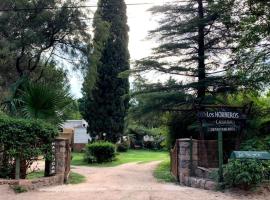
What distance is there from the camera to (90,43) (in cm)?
2369

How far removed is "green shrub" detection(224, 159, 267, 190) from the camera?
33.5 feet

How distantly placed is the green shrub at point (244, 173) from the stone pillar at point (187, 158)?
95.7 inches

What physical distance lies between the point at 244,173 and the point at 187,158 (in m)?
3.21

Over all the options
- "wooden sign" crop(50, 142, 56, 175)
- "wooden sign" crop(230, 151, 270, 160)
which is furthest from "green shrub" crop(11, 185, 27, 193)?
"wooden sign" crop(230, 151, 270, 160)

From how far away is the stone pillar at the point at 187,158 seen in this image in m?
13.2

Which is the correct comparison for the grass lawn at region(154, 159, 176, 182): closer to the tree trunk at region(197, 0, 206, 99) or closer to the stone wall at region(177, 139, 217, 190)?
the stone wall at region(177, 139, 217, 190)

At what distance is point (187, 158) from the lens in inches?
522

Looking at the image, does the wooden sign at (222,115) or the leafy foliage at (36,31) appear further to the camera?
the leafy foliage at (36,31)

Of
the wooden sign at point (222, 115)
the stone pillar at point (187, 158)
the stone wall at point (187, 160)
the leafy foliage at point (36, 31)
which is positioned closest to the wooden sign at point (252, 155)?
the wooden sign at point (222, 115)

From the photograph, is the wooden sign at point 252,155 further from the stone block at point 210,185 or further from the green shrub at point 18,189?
the green shrub at point 18,189

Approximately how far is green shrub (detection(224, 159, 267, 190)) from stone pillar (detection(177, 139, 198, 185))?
243 centimetres

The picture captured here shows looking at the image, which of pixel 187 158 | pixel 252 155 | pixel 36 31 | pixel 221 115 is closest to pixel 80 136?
pixel 36 31

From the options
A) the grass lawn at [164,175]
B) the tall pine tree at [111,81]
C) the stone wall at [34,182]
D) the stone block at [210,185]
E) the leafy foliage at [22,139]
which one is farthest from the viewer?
the tall pine tree at [111,81]

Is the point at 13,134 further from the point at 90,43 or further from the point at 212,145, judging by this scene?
the point at 90,43
